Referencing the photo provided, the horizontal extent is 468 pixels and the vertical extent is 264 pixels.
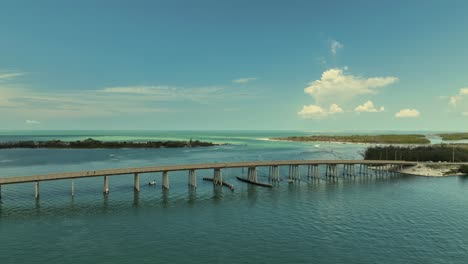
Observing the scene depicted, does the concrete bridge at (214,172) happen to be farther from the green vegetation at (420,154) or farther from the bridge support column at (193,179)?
the green vegetation at (420,154)

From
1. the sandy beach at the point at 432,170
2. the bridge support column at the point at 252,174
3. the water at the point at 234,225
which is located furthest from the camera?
the sandy beach at the point at 432,170

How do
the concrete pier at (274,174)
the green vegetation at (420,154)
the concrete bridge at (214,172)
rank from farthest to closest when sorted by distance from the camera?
the green vegetation at (420,154) → the concrete pier at (274,174) → the concrete bridge at (214,172)

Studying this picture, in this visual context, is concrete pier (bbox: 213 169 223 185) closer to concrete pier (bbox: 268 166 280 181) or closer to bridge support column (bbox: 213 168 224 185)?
bridge support column (bbox: 213 168 224 185)

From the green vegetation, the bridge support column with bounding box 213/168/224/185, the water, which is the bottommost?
the water

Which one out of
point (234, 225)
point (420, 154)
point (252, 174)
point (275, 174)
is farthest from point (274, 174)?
point (420, 154)

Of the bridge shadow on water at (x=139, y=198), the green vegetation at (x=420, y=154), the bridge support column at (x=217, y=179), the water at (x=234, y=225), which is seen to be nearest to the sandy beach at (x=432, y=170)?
the green vegetation at (x=420, y=154)

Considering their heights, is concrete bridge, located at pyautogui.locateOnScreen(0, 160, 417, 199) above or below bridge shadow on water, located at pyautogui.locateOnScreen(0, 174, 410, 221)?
above

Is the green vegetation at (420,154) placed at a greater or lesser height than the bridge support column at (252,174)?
greater

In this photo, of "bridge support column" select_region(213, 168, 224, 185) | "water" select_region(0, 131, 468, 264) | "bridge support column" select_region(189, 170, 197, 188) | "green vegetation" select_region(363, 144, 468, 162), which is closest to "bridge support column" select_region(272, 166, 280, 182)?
"water" select_region(0, 131, 468, 264)

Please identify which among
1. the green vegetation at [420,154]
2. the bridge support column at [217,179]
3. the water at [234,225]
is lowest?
the water at [234,225]
